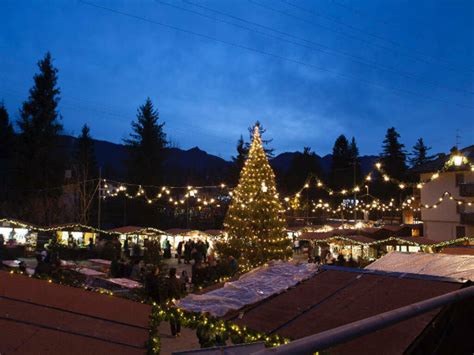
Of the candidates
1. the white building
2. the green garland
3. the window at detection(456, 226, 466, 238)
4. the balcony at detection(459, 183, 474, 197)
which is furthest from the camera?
the window at detection(456, 226, 466, 238)

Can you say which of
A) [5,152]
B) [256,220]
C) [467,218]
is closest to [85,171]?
[5,152]

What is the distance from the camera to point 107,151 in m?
173

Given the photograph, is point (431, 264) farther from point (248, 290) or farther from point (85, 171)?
point (85, 171)

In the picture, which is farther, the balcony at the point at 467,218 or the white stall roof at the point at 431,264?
the balcony at the point at 467,218

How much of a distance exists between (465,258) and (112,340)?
5423 mm

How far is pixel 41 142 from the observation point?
36719 millimetres

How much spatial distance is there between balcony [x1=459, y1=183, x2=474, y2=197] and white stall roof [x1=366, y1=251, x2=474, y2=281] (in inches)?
905

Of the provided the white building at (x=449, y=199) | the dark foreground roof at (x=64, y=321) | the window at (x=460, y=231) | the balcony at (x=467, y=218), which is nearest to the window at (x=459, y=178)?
the white building at (x=449, y=199)

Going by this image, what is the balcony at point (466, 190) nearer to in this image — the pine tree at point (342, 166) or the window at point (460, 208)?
the window at point (460, 208)

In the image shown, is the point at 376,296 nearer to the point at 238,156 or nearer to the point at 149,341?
the point at 149,341

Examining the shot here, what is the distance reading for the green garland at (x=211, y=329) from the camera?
161 inches

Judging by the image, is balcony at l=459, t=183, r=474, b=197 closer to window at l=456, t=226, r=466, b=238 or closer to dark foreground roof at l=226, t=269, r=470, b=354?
window at l=456, t=226, r=466, b=238

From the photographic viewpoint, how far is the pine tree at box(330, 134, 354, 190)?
58625mm

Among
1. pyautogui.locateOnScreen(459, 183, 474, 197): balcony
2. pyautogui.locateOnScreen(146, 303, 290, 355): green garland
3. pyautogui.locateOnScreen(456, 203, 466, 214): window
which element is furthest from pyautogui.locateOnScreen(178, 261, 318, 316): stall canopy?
pyautogui.locateOnScreen(456, 203, 466, 214): window
